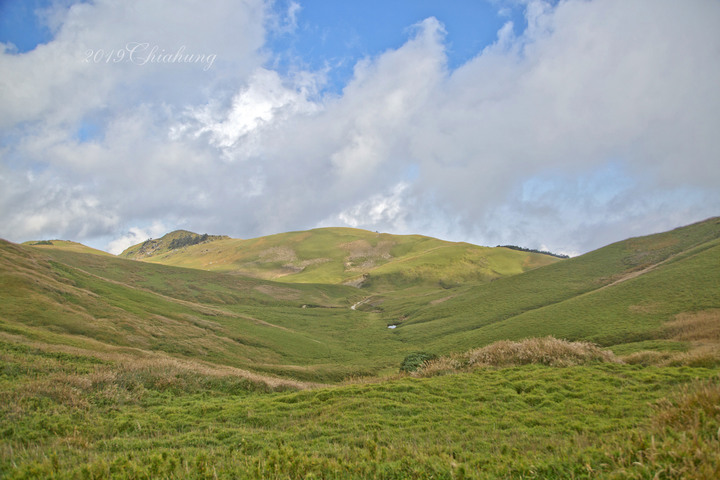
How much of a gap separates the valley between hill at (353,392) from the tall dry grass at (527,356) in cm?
14

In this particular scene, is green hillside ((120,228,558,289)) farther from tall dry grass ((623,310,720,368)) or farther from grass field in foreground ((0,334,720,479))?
grass field in foreground ((0,334,720,479))

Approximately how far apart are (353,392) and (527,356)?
42.9ft

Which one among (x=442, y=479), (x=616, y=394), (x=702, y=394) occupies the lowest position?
(x=616, y=394)

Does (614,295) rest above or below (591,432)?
above

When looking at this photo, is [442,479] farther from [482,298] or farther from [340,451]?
[482,298]

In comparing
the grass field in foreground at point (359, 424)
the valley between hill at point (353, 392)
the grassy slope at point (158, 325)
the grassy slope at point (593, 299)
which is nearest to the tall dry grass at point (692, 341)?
the valley between hill at point (353, 392)

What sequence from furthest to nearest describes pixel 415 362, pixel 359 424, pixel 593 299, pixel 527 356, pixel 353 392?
pixel 593 299 < pixel 415 362 < pixel 527 356 < pixel 353 392 < pixel 359 424

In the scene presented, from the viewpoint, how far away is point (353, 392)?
17641mm

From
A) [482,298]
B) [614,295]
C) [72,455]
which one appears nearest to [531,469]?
[72,455]

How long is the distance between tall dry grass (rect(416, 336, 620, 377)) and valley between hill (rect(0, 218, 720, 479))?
144mm

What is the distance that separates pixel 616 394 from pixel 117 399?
22.0m

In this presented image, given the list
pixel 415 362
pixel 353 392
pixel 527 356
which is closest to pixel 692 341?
pixel 527 356

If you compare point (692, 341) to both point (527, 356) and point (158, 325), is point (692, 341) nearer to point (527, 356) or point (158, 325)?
point (527, 356)

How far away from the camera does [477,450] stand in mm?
10195
